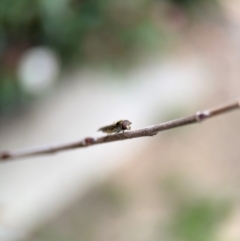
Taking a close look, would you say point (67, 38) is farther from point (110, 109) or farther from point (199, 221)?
point (199, 221)

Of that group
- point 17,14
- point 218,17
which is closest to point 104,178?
point 17,14

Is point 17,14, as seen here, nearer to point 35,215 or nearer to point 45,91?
point 45,91

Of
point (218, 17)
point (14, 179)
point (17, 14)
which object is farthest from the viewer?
point (218, 17)

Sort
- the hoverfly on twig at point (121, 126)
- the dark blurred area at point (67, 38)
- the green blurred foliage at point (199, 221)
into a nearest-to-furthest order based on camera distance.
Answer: the hoverfly on twig at point (121, 126) → the green blurred foliage at point (199, 221) → the dark blurred area at point (67, 38)

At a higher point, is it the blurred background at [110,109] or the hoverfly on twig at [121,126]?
the blurred background at [110,109]

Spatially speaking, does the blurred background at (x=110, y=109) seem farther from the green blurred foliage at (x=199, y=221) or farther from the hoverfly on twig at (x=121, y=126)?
the hoverfly on twig at (x=121, y=126)

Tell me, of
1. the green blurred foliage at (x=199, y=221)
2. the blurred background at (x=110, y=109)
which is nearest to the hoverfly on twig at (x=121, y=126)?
the green blurred foliage at (x=199, y=221)

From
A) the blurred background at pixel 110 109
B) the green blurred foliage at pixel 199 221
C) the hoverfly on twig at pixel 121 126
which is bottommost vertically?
the hoverfly on twig at pixel 121 126

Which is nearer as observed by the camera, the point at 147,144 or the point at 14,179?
the point at 14,179
